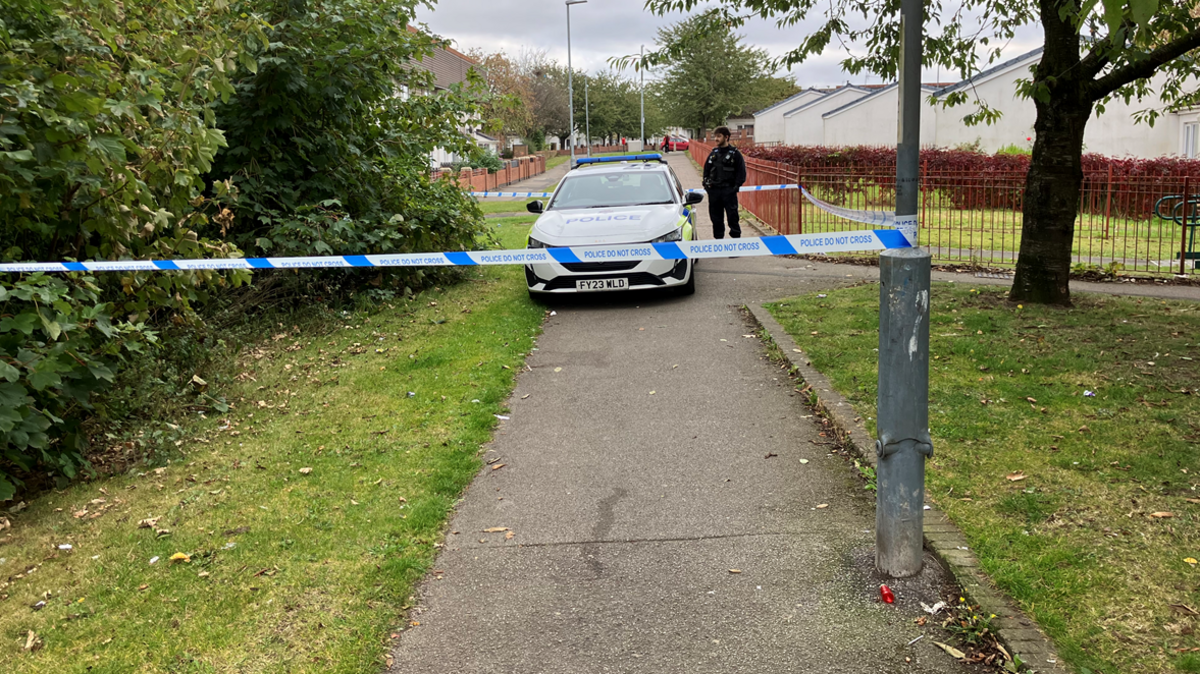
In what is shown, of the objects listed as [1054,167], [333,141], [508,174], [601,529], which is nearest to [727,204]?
[1054,167]

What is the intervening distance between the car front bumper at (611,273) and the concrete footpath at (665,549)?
2.71 m

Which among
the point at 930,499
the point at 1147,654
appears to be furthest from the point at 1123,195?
the point at 1147,654

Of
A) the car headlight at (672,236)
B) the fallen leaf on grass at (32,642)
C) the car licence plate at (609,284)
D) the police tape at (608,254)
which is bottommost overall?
the fallen leaf on grass at (32,642)

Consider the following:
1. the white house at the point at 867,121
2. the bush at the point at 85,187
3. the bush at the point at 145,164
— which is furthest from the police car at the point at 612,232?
the white house at the point at 867,121

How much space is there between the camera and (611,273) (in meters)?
10.1

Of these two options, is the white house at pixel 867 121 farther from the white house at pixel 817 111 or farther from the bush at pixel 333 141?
the bush at pixel 333 141

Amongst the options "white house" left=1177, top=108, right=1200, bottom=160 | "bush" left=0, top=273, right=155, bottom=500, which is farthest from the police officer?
"white house" left=1177, top=108, right=1200, bottom=160

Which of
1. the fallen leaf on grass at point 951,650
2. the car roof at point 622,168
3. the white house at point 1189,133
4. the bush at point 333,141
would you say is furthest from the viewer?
the white house at point 1189,133

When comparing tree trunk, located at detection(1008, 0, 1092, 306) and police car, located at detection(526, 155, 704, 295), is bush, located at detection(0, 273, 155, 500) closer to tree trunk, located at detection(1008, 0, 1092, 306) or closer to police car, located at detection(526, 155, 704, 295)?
police car, located at detection(526, 155, 704, 295)

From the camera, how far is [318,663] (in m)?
3.40

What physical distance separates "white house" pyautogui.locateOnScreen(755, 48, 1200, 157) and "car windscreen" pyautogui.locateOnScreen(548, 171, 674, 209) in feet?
16.3

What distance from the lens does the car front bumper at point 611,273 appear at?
10.1 metres

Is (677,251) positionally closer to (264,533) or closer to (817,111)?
(264,533)

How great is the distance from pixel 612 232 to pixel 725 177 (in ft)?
13.9
